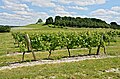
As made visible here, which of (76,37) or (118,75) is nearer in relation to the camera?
(118,75)

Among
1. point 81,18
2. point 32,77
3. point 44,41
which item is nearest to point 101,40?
point 44,41

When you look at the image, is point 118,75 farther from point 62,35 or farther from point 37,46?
point 62,35

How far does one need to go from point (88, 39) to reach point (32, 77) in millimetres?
17013

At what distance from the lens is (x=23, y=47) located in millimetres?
25141

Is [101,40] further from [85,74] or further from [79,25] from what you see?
[79,25]

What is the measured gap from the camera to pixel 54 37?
91.2ft

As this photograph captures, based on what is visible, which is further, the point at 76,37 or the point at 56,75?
the point at 76,37

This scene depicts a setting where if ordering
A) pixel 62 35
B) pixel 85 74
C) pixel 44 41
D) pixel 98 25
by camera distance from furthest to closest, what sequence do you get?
pixel 98 25
pixel 62 35
pixel 44 41
pixel 85 74

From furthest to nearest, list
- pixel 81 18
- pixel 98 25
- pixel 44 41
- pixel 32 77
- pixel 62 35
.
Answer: pixel 81 18
pixel 98 25
pixel 62 35
pixel 44 41
pixel 32 77

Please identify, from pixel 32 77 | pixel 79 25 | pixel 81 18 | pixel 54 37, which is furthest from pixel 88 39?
pixel 81 18

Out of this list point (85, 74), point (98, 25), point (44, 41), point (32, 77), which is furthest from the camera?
point (98, 25)

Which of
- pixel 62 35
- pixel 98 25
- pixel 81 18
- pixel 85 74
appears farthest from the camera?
pixel 81 18

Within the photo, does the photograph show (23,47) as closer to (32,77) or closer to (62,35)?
(62,35)

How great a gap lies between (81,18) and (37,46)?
520 ft
